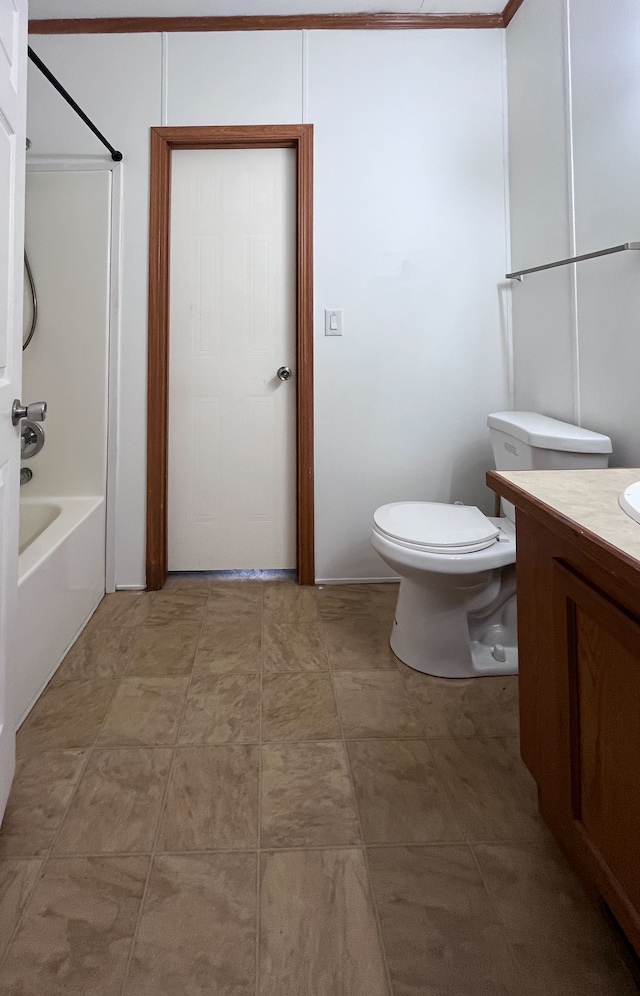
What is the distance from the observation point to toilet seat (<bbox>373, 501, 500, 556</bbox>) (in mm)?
1635

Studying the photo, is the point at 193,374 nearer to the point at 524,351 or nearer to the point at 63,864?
the point at 524,351

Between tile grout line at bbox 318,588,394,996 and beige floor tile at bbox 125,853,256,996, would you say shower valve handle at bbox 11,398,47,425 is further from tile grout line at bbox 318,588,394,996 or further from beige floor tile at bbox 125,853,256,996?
tile grout line at bbox 318,588,394,996

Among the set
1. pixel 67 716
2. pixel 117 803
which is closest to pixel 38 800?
pixel 117 803

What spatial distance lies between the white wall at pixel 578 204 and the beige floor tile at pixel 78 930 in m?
1.55

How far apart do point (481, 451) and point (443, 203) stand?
104 cm

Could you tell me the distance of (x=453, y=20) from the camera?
92.9 inches

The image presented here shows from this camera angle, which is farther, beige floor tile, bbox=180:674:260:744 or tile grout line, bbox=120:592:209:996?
beige floor tile, bbox=180:674:260:744

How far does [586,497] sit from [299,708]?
3.27 feet

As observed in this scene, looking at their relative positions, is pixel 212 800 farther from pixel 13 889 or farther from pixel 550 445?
pixel 550 445

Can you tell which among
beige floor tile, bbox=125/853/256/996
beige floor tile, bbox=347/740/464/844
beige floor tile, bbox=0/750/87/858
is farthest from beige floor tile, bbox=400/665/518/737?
beige floor tile, bbox=0/750/87/858

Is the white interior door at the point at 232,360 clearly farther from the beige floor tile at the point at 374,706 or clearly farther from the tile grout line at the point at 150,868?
the tile grout line at the point at 150,868

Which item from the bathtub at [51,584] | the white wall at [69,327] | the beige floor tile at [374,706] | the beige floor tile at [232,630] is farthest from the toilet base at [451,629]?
the white wall at [69,327]

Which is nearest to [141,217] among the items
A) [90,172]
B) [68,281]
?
[90,172]

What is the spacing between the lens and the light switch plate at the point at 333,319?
2426mm
